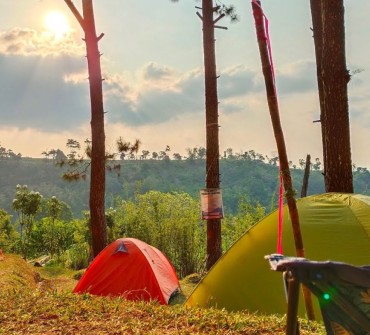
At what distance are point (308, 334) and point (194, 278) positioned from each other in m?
8.85

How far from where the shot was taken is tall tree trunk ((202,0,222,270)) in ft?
36.1

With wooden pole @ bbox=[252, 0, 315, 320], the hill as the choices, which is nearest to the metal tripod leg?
wooden pole @ bbox=[252, 0, 315, 320]

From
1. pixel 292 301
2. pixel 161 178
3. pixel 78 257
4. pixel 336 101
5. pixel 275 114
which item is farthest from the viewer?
pixel 161 178

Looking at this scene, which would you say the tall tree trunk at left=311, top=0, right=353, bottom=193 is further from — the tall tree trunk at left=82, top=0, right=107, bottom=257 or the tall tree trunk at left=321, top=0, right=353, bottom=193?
the tall tree trunk at left=82, top=0, right=107, bottom=257

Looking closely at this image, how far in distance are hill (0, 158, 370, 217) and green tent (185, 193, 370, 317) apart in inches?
4289

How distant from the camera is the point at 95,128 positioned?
36.4ft

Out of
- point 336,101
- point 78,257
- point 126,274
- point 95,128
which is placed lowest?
point 78,257

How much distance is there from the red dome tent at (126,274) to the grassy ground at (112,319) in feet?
10.4

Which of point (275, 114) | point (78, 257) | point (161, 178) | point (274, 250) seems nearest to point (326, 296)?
point (275, 114)

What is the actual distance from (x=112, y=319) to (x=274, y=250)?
199 centimetres

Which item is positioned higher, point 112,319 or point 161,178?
point 161,178

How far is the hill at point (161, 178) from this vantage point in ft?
388

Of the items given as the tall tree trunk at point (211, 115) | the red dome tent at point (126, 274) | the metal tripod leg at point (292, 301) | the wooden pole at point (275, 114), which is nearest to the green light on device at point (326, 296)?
the metal tripod leg at point (292, 301)

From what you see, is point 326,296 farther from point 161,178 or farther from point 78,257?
point 161,178
